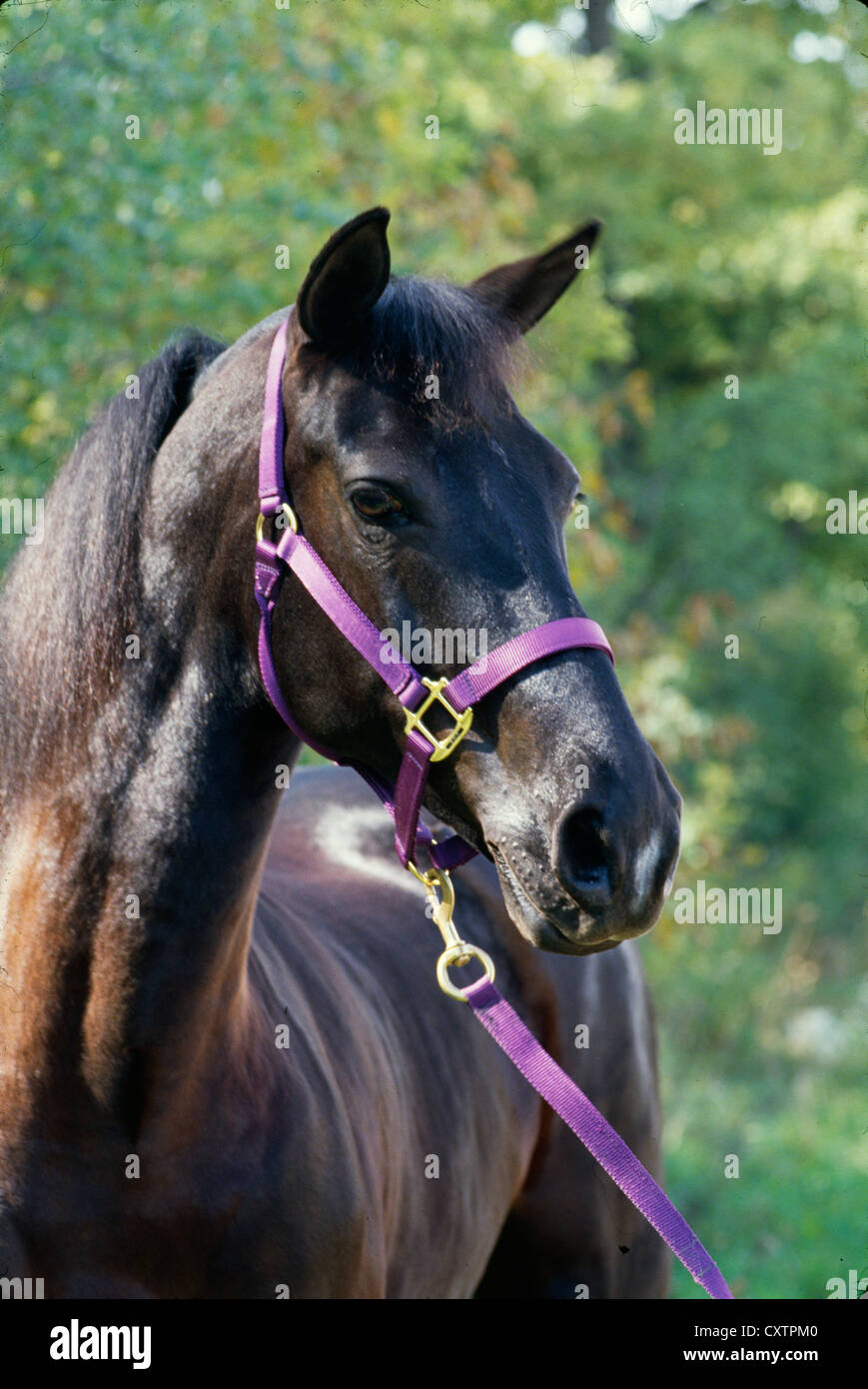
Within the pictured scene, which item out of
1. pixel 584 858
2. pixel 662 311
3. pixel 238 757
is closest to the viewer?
pixel 584 858

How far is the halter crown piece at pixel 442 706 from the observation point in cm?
196

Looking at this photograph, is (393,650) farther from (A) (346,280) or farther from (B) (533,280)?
(B) (533,280)

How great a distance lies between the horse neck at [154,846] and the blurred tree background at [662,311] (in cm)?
71

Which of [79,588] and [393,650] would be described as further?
[79,588]

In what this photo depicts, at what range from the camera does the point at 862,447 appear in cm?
1482

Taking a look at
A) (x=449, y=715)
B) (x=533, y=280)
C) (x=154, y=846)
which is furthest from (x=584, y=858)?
(x=533, y=280)

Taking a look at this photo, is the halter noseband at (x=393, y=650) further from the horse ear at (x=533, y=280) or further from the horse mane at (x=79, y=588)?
the horse ear at (x=533, y=280)

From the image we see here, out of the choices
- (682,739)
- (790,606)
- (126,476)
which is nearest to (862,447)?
(790,606)

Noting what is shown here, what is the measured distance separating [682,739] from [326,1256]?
630cm

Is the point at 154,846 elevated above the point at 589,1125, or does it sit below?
above

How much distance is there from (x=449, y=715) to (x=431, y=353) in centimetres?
59

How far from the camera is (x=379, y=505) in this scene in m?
2.00

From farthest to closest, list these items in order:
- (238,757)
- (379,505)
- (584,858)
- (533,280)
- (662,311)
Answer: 1. (662,311)
2. (533,280)
3. (238,757)
4. (379,505)
5. (584,858)
